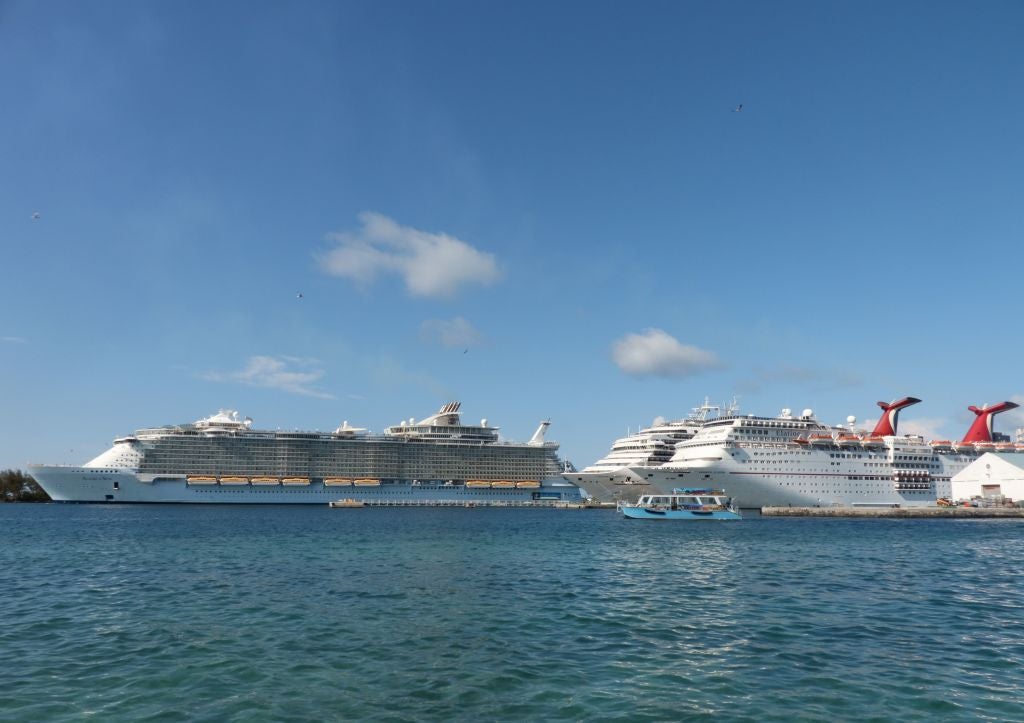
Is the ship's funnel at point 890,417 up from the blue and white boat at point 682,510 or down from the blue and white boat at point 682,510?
up

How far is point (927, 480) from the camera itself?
96.5m

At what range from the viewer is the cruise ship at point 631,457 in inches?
3821

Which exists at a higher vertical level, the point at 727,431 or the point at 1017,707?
the point at 727,431

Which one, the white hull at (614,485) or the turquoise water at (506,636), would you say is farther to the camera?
the white hull at (614,485)

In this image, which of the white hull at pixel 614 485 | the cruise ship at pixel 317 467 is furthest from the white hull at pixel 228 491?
the white hull at pixel 614 485

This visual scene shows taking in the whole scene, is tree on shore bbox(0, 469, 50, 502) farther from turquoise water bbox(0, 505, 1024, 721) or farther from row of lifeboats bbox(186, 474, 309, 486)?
turquoise water bbox(0, 505, 1024, 721)

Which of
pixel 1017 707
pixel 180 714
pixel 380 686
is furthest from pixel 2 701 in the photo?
pixel 1017 707

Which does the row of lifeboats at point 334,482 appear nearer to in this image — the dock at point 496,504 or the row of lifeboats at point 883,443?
the dock at point 496,504

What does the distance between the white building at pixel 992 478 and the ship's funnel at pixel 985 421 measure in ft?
53.9

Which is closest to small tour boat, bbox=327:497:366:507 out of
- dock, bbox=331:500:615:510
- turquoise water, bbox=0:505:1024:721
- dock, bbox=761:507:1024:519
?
dock, bbox=331:500:615:510

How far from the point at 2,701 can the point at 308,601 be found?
401 inches

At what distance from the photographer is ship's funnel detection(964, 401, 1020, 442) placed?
354ft

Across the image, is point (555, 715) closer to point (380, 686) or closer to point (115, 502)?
point (380, 686)

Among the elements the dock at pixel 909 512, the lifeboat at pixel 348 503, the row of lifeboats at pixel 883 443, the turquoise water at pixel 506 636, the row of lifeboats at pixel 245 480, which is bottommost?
the turquoise water at pixel 506 636
